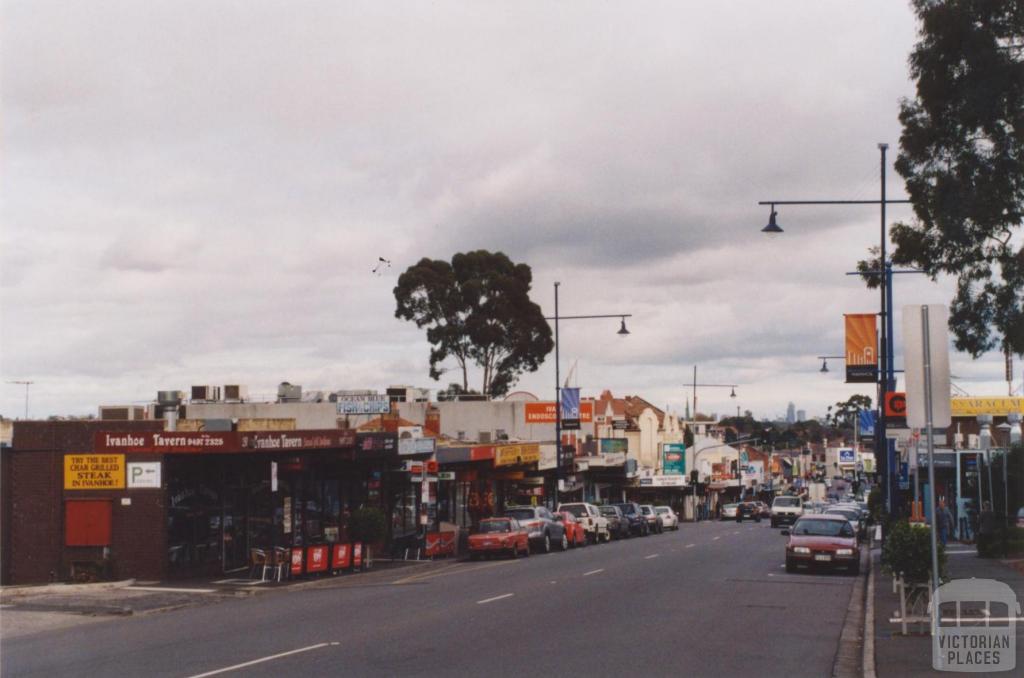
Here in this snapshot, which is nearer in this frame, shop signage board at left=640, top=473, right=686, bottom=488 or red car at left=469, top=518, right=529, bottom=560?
red car at left=469, top=518, right=529, bottom=560

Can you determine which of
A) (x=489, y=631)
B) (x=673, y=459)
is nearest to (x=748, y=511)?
(x=673, y=459)

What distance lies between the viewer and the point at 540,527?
43344 millimetres

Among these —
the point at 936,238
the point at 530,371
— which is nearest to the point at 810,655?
the point at 936,238

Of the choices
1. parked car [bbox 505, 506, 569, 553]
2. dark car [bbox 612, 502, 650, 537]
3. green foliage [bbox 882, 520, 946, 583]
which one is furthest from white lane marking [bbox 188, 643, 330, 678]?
dark car [bbox 612, 502, 650, 537]

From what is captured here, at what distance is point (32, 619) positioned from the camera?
2166 cm

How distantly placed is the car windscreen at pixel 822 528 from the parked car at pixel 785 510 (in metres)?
30.2

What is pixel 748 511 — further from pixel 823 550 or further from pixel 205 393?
pixel 823 550

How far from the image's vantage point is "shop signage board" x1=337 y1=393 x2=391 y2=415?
5859cm

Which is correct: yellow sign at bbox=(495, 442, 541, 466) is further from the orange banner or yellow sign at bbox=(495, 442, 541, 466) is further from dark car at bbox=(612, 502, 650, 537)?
the orange banner

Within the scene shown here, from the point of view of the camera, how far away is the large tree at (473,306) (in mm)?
72000

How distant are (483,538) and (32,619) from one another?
19395mm

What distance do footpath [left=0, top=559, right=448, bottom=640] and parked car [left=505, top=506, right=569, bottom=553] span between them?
1038 cm

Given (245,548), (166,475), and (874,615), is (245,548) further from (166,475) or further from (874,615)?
(874,615)
